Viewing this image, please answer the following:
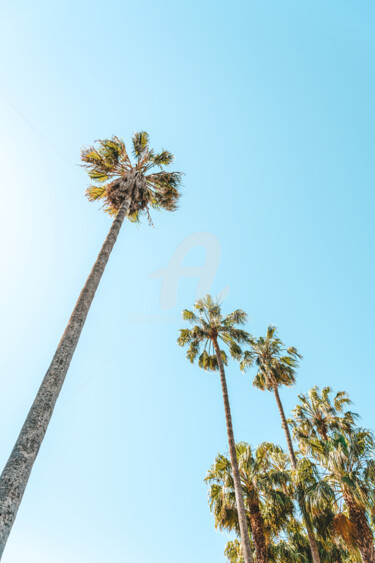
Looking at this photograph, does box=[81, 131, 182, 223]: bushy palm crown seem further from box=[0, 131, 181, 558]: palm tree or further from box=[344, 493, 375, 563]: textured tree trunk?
box=[344, 493, 375, 563]: textured tree trunk

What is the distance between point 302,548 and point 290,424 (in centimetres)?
715

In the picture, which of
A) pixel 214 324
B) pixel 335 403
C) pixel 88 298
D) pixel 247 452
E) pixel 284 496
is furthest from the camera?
pixel 335 403

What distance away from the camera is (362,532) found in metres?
12.6

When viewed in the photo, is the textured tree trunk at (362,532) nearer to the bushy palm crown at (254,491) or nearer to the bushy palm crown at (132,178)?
the bushy palm crown at (254,491)

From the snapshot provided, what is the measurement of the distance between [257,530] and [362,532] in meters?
4.68

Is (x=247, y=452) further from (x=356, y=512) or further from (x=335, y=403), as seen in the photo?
(x=335, y=403)

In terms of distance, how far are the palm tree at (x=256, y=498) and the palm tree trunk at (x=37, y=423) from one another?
1352 centimetres

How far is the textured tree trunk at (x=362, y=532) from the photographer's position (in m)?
12.2

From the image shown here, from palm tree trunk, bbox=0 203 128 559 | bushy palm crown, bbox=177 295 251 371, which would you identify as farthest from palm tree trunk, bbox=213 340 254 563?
palm tree trunk, bbox=0 203 128 559

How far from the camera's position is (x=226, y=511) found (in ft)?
51.7

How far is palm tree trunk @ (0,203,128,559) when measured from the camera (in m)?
4.24

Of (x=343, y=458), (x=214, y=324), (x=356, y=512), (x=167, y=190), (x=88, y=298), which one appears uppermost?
(x=214, y=324)

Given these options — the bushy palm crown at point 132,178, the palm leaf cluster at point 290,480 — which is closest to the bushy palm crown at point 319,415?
the palm leaf cluster at point 290,480

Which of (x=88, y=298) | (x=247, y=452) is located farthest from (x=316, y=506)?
(x=88, y=298)
